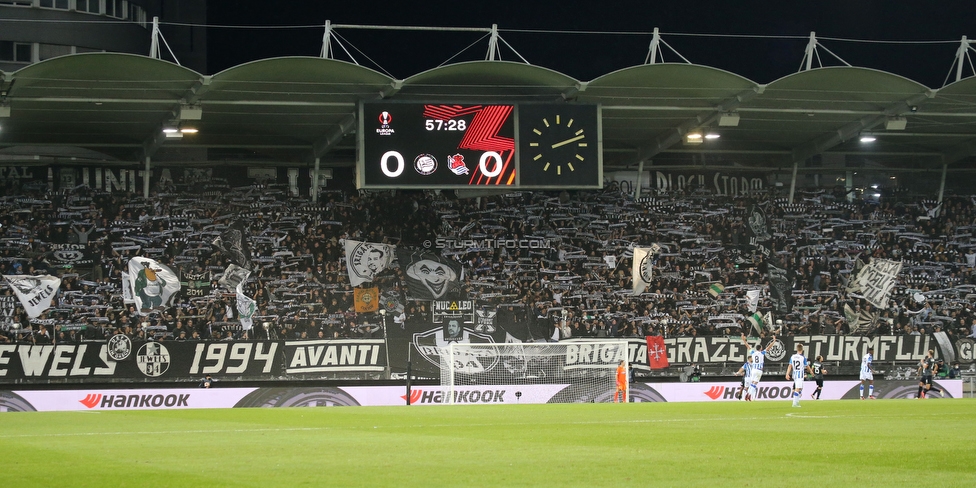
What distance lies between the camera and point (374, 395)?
30422mm

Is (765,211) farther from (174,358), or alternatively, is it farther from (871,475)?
(871,475)

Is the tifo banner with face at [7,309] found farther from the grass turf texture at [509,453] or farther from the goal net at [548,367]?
the grass turf texture at [509,453]

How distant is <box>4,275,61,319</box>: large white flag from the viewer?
1270 inches

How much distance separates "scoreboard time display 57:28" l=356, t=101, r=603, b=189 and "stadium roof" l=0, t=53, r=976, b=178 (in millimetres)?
998

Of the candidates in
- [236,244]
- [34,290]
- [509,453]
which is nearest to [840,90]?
[236,244]

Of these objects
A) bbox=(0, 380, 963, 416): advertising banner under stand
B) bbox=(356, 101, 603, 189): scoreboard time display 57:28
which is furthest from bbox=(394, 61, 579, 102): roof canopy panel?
bbox=(0, 380, 963, 416): advertising banner under stand

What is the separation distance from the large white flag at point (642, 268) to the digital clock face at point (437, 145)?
438 inches

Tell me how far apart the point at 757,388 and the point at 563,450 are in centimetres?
2295

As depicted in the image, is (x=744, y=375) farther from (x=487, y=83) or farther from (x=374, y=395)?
(x=487, y=83)

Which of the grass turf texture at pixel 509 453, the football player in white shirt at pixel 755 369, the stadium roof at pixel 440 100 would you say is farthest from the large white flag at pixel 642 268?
the grass turf texture at pixel 509 453

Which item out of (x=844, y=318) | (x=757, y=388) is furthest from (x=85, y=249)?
(x=844, y=318)

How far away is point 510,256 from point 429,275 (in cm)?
311

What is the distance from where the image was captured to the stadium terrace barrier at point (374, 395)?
28875 mm

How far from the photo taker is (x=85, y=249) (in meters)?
33.8
